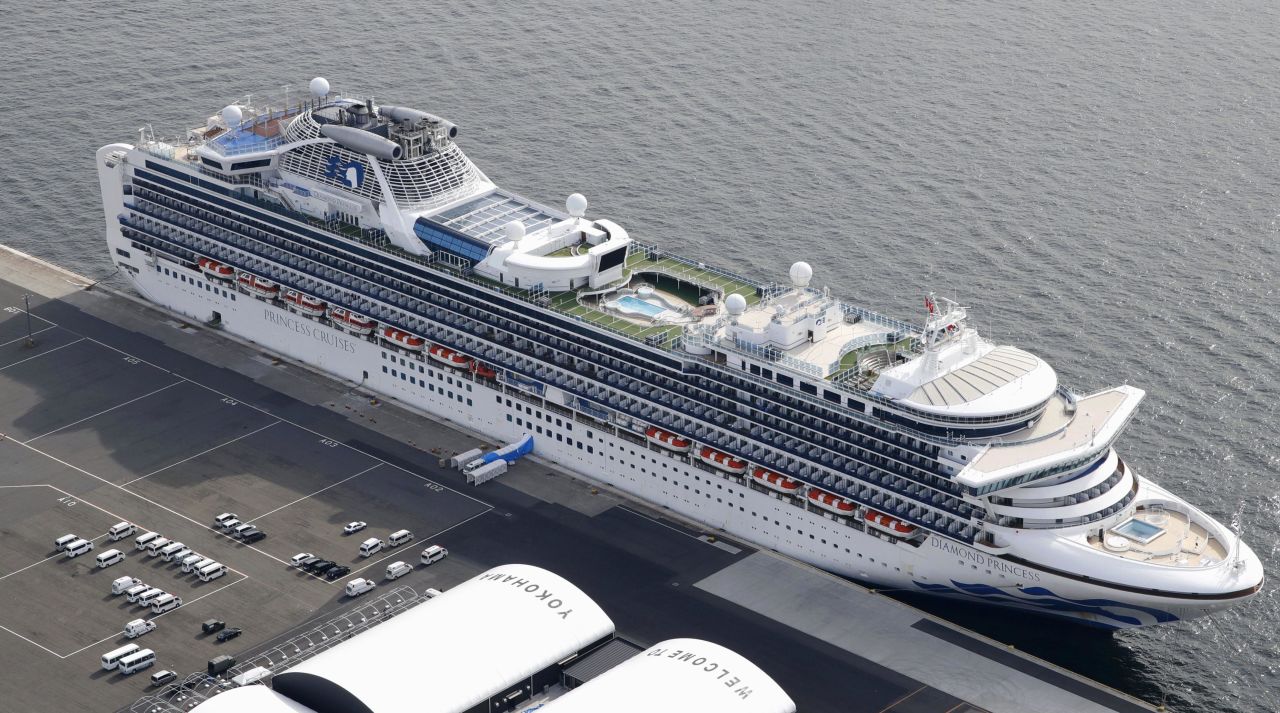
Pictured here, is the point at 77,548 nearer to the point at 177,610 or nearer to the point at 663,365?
the point at 177,610

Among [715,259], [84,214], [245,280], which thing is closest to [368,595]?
[245,280]

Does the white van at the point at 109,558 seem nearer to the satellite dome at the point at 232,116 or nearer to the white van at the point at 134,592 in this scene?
the white van at the point at 134,592

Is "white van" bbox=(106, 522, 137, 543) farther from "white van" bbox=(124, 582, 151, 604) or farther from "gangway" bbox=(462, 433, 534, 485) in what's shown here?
"gangway" bbox=(462, 433, 534, 485)

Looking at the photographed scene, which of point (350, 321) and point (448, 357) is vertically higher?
point (350, 321)

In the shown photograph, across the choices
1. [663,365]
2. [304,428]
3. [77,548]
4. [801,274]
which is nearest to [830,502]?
[663,365]

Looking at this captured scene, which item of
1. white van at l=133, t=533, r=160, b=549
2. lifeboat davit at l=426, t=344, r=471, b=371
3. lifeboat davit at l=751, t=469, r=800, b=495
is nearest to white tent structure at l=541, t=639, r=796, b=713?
lifeboat davit at l=751, t=469, r=800, b=495
